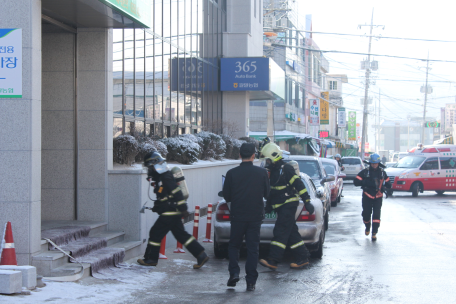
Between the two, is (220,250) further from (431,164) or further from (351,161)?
(351,161)

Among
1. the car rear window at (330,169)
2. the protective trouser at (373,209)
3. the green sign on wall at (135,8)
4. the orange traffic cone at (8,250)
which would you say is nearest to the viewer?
the orange traffic cone at (8,250)

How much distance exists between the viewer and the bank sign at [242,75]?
2428cm

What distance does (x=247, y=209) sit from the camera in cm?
719

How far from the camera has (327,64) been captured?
83.9 metres

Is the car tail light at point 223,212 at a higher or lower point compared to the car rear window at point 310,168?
lower

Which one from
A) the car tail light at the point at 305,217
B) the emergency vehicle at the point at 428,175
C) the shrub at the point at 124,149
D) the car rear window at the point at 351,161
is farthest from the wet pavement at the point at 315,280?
the car rear window at the point at 351,161

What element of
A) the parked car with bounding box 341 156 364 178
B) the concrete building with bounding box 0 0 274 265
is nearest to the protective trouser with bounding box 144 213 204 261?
the concrete building with bounding box 0 0 274 265

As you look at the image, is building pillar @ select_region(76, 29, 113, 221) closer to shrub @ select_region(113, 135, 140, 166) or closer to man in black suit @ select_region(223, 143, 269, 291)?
shrub @ select_region(113, 135, 140, 166)

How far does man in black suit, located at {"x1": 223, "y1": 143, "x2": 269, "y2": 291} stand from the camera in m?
7.18

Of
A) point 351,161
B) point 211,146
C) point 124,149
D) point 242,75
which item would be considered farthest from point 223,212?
point 351,161

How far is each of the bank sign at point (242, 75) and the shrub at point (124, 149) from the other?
13606mm

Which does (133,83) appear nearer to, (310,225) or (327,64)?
(310,225)

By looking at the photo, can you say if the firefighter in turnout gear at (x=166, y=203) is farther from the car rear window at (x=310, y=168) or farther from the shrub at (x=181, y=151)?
the car rear window at (x=310, y=168)

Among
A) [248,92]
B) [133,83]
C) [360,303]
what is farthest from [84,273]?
[248,92]
